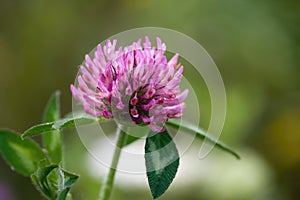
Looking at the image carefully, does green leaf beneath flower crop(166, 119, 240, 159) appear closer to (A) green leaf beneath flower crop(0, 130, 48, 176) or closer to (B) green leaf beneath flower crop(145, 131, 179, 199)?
(B) green leaf beneath flower crop(145, 131, 179, 199)

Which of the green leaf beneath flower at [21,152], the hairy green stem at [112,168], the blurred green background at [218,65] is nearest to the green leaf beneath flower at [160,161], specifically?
the hairy green stem at [112,168]

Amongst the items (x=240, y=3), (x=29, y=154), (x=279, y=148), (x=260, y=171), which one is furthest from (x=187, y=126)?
(x=240, y=3)

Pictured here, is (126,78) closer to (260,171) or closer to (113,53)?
(113,53)

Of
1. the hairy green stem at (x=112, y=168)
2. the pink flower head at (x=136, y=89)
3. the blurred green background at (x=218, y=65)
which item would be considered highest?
the blurred green background at (x=218, y=65)

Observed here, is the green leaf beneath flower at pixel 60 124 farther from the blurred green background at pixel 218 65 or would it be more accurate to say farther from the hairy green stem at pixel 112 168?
the blurred green background at pixel 218 65

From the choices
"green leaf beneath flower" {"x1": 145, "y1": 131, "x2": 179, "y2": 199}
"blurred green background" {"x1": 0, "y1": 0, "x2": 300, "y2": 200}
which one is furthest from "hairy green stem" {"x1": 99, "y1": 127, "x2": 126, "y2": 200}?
"blurred green background" {"x1": 0, "y1": 0, "x2": 300, "y2": 200}

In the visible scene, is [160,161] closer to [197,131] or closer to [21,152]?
[197,131]
